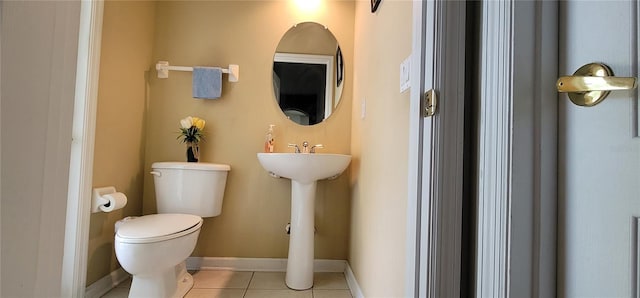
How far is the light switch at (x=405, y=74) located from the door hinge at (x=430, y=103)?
0.92ft

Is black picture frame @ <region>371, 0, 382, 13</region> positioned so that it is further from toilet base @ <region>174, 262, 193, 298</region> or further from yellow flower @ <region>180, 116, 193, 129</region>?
toilet base @ <region>174, 262, 193, 298</region>

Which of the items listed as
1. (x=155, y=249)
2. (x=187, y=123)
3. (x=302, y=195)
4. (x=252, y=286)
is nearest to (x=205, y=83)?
(x=187, y=123)

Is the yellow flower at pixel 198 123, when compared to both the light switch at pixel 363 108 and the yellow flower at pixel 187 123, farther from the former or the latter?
the light switch at pixel 363 108

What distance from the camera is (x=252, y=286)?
1.77 meters

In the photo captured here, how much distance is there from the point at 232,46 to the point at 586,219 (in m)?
2.14

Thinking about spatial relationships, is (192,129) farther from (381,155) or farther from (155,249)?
(381,155)

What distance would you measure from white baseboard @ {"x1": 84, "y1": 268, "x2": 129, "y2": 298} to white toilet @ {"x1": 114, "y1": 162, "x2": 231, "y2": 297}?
0.93 feet

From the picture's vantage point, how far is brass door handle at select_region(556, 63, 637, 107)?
41 centimetres

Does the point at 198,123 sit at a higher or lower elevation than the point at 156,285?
higher

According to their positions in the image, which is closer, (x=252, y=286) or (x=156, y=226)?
(x=156, y=226)

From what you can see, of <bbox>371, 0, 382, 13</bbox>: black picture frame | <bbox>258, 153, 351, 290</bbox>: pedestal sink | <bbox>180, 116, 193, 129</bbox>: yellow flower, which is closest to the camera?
<bbox>371, 0, 382, 13</bbox>: black picture frame

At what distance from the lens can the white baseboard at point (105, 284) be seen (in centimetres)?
155

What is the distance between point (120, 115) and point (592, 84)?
211 cm

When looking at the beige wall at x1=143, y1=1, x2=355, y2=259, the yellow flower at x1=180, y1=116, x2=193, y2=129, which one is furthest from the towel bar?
the yellow flower at x1=180, y1=116, x2=193, y2=129
